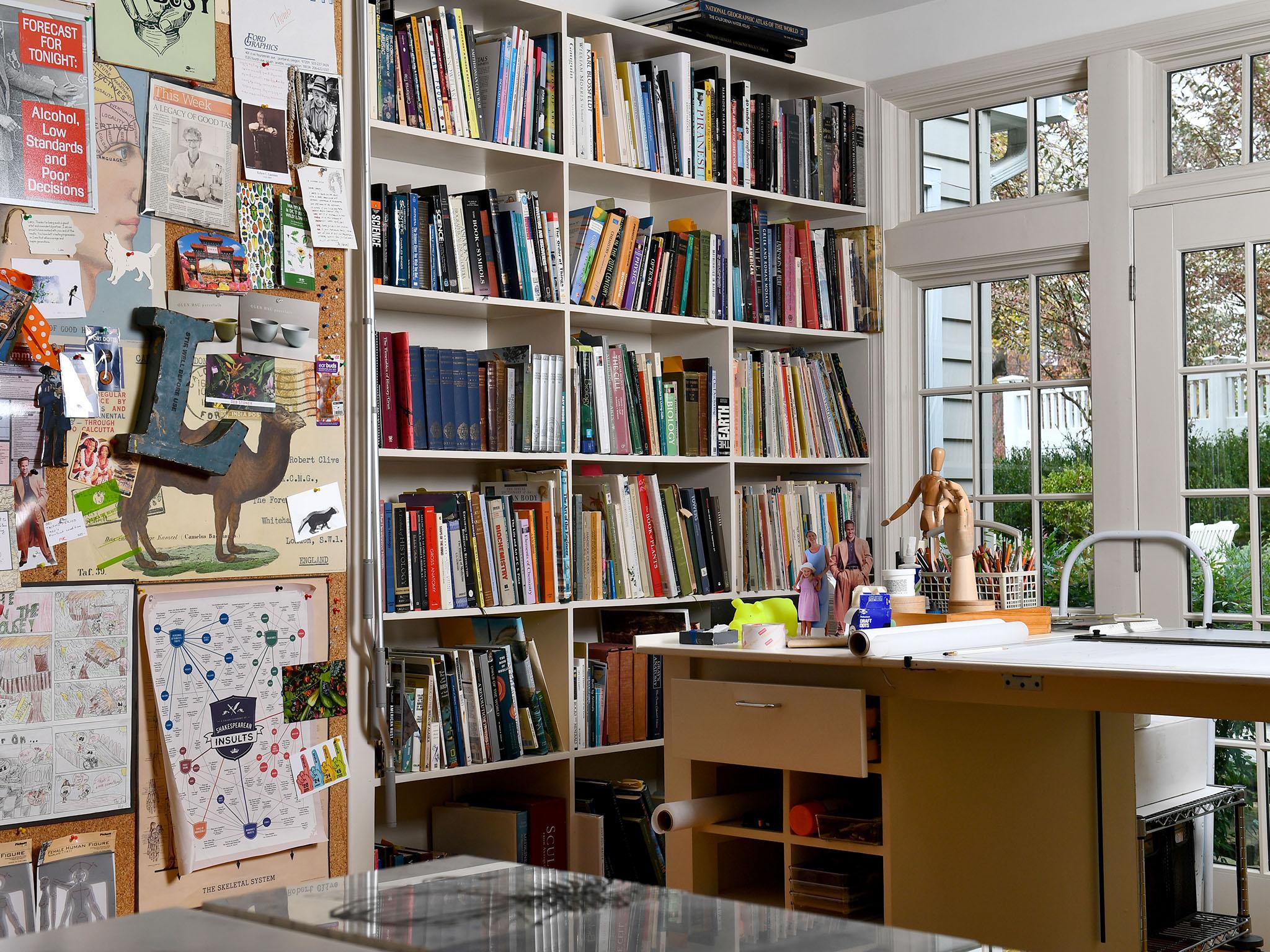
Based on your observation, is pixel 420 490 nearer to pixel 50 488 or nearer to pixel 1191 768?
pixel 50 488

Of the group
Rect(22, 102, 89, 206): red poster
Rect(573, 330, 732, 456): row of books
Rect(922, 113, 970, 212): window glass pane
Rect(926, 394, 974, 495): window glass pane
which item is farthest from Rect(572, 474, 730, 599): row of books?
Rect(22, 102, 89, 206): red poster

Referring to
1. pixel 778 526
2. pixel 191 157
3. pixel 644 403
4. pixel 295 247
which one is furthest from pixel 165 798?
pixel 778 526

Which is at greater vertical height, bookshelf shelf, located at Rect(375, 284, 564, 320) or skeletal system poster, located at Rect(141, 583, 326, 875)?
bookshelf shelf, located at Rect(375, 284, 564, 320)

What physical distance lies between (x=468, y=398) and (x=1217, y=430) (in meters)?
2.13

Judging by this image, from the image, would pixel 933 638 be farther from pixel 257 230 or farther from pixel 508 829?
pixel 257 230

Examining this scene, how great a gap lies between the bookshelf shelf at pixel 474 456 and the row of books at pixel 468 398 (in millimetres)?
22

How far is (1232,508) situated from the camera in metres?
3.69

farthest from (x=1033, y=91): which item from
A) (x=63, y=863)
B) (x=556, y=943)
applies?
(x=556, y=943)

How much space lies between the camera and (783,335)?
4273 mm

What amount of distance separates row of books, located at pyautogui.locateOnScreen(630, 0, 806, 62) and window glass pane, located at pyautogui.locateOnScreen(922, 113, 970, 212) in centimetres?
55

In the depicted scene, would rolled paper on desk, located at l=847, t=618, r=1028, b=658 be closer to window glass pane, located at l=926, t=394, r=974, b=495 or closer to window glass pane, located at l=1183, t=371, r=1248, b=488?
window glass pane, located at l=1183, t=371, r=1248, b=488

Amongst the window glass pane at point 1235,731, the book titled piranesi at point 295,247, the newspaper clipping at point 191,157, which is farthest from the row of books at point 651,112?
the window glass pane at point 1235,731

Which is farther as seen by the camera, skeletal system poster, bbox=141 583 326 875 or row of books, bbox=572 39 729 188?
row of books, bbox=572 39 729 188

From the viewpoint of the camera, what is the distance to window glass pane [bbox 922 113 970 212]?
4305mm
